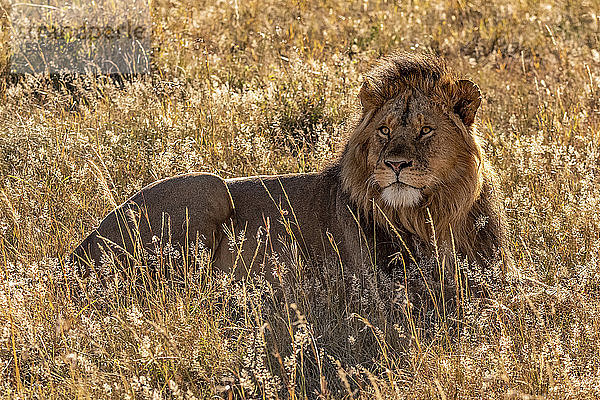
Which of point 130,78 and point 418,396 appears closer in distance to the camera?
point 418,396

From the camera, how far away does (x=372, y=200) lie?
4.24 m

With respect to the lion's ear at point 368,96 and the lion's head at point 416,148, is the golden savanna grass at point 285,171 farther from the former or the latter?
the lion's ear at point 368,96

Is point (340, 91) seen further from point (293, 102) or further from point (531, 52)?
point (531, 52)

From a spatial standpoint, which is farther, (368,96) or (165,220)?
(165,220)

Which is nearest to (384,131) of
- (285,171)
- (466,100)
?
(466,100)

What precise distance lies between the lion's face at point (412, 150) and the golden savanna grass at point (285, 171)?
0.58 meters

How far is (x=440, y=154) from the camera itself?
13.4ft

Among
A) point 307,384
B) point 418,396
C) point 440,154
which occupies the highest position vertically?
point 440,154

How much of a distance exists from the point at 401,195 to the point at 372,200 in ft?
0.74

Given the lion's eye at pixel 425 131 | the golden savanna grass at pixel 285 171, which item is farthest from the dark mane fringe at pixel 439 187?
the golden savanna grass at pixel 285 171

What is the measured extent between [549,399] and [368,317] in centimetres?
127

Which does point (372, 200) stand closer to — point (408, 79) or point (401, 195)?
point (401, 195)

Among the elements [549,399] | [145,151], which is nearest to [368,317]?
[549,399]

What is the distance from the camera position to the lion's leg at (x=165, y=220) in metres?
4.53
